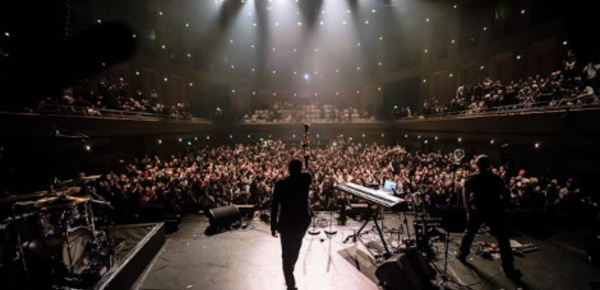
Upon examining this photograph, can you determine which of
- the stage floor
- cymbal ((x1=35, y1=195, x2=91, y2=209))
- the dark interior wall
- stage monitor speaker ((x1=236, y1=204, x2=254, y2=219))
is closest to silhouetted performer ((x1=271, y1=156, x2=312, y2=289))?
the stage floor

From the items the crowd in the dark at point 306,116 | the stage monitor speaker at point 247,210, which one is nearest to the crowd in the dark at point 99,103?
the stage monitor speaker at point 247,210

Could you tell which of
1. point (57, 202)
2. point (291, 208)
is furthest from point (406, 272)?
point (57, 202)

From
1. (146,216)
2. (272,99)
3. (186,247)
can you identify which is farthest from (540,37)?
(272,99)

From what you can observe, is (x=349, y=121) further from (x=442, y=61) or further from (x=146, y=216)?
(x=146, y=216)

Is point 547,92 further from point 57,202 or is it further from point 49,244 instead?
point 49,244

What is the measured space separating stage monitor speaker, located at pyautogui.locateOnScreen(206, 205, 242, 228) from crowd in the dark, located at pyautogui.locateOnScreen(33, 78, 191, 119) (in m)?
5.84

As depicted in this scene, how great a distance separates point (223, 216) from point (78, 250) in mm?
2718

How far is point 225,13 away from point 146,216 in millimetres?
21112

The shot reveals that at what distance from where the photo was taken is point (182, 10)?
18.5m

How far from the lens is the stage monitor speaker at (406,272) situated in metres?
3.31

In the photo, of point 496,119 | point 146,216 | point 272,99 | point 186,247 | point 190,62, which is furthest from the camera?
point 272,99

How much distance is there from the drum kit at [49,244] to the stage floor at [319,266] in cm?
86

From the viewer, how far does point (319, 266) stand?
4352 millimetres

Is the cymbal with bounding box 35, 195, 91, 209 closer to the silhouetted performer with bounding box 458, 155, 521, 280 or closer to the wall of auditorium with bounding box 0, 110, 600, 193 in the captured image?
the wall of auditorium with bounding box 0, 110, 600, 193
